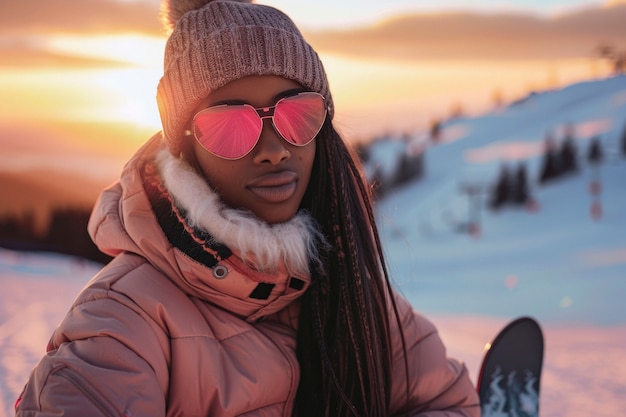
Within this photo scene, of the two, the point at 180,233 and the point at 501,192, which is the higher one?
the point at 180,233

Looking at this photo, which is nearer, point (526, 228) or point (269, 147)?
point (269, 147)

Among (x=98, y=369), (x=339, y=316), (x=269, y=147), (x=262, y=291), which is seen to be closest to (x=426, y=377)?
(x=339, y=316)

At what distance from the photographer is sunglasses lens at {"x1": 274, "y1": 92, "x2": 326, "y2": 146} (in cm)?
175

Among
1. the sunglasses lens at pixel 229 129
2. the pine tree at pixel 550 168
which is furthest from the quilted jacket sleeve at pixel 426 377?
the pine tree at pixel 550 168

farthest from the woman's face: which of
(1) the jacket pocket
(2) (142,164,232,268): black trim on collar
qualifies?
(1) the jacket pocket

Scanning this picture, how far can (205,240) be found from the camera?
1721 millimetres

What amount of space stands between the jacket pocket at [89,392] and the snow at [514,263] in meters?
1.02

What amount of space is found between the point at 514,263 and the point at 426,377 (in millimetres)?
3458

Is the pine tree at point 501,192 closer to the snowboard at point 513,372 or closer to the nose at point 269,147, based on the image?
the snowboard at point 513,372

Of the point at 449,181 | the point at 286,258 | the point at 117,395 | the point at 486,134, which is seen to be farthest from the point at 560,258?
the point at 117,395

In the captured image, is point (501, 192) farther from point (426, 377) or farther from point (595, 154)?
point (426, 377)

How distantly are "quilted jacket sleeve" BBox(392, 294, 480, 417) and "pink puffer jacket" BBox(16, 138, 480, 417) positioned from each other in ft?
0.34

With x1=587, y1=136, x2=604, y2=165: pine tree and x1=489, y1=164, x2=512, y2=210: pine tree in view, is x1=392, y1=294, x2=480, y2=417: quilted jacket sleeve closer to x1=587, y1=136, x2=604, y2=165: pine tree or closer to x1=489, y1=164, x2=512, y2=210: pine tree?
x1=489, y1=164, x2=512, y2=210: pine tree

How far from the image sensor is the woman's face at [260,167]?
1751mm
